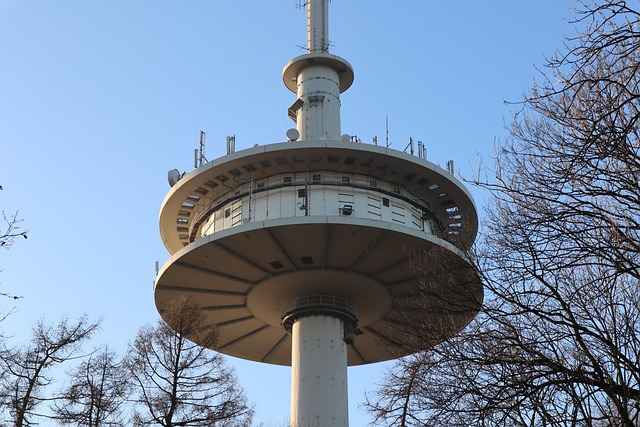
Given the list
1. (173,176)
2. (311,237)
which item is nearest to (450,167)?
(311,237)

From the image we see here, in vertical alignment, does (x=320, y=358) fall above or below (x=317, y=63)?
below

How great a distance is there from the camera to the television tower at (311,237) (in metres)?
29.5

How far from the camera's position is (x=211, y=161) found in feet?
100

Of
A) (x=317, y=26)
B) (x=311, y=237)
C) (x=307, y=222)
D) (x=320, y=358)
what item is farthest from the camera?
(x=317, y=26)

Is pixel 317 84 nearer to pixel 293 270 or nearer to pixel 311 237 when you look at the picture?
pixel 293 270

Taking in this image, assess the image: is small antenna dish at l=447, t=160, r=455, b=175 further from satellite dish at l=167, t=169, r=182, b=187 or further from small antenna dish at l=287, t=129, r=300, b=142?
satellite dish at l=167, t=169, r=182, b=187

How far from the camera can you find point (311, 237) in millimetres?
29375

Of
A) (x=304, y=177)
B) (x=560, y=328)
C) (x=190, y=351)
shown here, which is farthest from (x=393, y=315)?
(x=560, y=328)

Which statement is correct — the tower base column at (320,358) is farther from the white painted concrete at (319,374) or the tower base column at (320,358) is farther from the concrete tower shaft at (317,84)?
the concrete tower shaft at (317,84)

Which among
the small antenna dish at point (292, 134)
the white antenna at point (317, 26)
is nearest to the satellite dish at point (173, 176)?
the small antenna dish at point (292, 134)

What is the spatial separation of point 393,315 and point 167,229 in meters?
9.06

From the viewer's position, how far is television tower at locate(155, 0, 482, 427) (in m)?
29.5

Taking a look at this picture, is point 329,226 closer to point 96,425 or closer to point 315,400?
point 315,400

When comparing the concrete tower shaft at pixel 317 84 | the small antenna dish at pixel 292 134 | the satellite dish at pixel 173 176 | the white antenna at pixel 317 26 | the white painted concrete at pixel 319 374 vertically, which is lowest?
the white painted concrete at pixel 319 374
